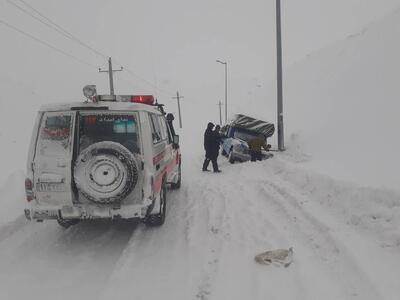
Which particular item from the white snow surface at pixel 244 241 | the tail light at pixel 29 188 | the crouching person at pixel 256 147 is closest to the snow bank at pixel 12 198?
the white snow surface at pixel 244 241

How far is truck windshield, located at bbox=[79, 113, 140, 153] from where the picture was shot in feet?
17.7

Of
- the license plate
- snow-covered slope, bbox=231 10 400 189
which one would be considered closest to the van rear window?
the license plate

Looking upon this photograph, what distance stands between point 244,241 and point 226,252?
19.0 inches

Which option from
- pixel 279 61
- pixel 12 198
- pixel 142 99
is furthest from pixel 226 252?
pixel 279 61

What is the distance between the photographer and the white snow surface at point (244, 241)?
161 inches

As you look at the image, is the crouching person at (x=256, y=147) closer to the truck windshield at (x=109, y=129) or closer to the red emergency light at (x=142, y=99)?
the red emergency light at (x=142, y=99)

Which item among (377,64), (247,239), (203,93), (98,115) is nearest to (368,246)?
(247,239)

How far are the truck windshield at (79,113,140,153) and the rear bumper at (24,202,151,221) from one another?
3.25ft

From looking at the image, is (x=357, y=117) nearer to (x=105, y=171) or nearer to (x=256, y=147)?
(x=256, y=147)

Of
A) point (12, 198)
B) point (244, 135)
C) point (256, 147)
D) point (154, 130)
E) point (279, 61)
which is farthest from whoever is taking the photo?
point (244, 135)

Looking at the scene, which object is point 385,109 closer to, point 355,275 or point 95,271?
point 355,275

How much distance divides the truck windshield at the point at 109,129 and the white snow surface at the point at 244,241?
5.80ft

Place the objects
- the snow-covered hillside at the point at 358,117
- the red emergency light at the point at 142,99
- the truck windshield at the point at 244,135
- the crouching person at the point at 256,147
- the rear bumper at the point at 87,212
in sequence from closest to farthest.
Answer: the rear bumper at the point at 87,212, the red emergency light at the point at 142,99, the snow-covered hillside at the point at 358,117, the crouching person at the point at 256,147, the truck windshield at the point at 244,135

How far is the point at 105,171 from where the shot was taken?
4.95 meters
